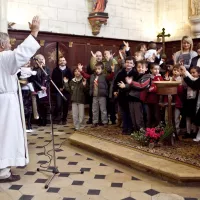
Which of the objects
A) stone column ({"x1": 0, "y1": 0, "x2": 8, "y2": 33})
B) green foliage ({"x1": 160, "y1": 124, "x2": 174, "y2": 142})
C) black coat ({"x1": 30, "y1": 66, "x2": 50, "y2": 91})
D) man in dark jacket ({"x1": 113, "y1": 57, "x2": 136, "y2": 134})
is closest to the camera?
green foliage ({"x1": 160, "y1": 124, "x2": 174, "y2": 142})

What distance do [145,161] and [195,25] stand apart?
7.44 metres

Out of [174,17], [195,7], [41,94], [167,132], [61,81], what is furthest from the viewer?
[174,17]

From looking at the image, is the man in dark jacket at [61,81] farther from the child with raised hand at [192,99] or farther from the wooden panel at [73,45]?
the child with raised hand at [192,99]

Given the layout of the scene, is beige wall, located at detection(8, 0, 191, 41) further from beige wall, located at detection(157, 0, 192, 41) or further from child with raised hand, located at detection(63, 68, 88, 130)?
child with raised hand, located at detection(63, 68, 88, 130)

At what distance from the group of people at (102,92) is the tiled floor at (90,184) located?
33 centimetres

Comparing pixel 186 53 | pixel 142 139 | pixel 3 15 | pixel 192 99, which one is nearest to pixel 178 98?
pixel 192 99

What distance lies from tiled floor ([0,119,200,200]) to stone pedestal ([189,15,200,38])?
704 centimetres

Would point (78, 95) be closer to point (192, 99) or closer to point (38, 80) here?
point (38, 80)

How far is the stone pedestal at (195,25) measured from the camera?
34.1 ft

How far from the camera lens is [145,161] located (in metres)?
4.42

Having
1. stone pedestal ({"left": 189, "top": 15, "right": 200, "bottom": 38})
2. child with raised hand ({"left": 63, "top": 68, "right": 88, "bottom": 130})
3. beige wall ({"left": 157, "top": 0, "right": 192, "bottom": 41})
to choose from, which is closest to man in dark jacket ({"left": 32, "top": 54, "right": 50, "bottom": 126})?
child with raised hand ({"left": 63, "top": 68, "right": 88, "bottom": 130})

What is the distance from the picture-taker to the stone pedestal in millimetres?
10388

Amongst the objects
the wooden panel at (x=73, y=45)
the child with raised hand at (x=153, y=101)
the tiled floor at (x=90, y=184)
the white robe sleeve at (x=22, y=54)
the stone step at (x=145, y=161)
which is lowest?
the tiled floor at (x=90, y=184)

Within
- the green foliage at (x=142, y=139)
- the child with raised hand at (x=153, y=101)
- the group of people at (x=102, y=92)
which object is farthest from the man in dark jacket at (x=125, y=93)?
the green foliage at (x=142, y=139)
